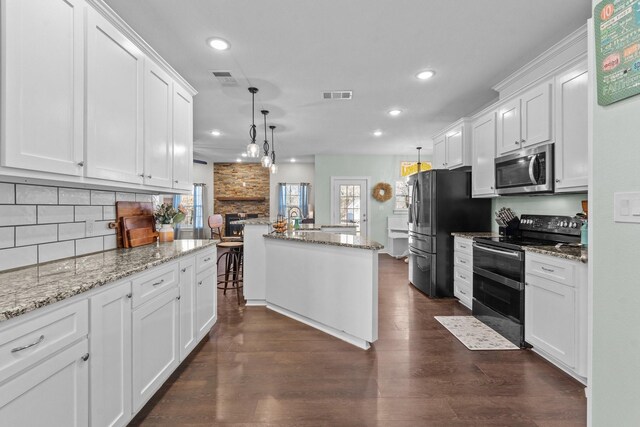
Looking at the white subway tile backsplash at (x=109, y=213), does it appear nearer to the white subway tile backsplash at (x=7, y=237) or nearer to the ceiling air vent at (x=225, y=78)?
the white subway tile backsplash at (x=7, y=237)

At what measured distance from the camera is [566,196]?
2.77m

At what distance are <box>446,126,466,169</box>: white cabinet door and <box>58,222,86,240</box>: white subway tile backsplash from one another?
4105 millimetres

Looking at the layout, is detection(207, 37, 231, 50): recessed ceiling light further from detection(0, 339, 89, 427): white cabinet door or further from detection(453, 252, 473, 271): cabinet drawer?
detection(453, 252, 473, 271): cabinet drawer

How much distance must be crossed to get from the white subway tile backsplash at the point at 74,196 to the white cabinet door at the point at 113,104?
1.21 ft

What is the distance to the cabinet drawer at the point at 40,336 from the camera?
91 cm

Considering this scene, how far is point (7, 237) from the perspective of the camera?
1507mm

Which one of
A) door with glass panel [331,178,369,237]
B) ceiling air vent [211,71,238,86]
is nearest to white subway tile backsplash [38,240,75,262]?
ceiling air vent [211,71,238,86]

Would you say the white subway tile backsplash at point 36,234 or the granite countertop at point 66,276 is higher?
the white subway tile backsplash at point 36,234

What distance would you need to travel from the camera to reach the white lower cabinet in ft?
6.42

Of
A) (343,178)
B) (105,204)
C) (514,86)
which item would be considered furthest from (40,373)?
(343,178)

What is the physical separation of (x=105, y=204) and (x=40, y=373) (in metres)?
1.50

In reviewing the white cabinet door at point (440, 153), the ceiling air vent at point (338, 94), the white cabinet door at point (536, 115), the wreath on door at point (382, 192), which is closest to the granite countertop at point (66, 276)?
the ceiling air vent at point (338, 94)

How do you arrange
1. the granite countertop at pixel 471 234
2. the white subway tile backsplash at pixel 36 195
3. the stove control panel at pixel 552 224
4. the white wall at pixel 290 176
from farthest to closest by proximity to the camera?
the white wall at pixel 290 176 < the granite countertop at pixel 471 234 < the stove control panel at pixel 552 224 < the white subway tile backsplash at pixel 36 195

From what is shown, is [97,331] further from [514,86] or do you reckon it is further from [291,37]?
[514,86]
